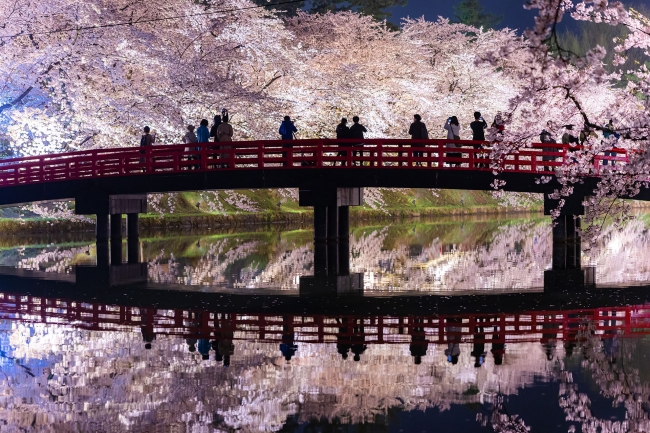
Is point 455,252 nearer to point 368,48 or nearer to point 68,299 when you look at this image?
point 68,299

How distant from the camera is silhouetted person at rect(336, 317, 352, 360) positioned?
1110 cm

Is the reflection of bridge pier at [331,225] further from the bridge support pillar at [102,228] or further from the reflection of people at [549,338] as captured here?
the reflection of people at [549,338]

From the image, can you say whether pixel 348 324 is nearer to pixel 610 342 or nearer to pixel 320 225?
pixel 610 342

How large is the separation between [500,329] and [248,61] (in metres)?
27.0

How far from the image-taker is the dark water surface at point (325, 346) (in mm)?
8211

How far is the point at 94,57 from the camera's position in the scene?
31.5 meters

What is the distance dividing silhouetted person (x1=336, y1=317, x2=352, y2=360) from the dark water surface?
0.03 meters

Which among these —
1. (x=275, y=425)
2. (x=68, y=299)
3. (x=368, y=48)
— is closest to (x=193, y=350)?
(x=275, y=425)

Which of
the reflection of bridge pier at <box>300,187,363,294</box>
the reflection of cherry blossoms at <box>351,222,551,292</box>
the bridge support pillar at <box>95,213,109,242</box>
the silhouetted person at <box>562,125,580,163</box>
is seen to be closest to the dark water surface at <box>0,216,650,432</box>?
the reflection of cherry blossoms at <box>351,222,551,292</box>

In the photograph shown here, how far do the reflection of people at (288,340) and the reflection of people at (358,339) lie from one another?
27.2 inches

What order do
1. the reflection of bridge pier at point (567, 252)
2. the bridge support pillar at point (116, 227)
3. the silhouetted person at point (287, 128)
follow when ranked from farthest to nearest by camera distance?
the bridge support pillar at point (116, 227)
the silhouetted person at point (287, 128)
the reflection of bridge pier at point (567, 252)

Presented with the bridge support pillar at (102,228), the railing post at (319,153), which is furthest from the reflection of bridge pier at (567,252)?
the bridge support pillar at (102,228)

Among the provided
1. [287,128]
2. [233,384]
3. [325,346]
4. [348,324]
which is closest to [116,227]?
[287,128]

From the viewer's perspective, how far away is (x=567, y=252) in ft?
85.4
